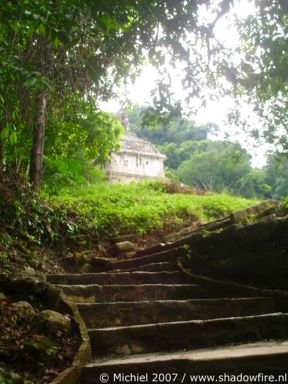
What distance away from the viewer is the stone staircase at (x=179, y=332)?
197 centimetres

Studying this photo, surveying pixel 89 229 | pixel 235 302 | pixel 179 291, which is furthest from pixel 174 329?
pixel 89 229

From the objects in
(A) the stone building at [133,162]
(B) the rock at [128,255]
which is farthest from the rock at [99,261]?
(A) the stone building at [133,162]

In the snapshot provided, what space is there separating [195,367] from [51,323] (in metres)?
1.09

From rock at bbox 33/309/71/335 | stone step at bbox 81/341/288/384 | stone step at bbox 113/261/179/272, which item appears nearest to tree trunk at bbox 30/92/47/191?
stone step at bbox 113/261/179/272

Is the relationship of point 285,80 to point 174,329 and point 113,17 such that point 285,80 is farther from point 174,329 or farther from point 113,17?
point 174,329

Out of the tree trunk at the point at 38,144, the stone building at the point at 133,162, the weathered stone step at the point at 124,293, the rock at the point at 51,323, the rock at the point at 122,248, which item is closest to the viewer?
the rock at the point at 51,323

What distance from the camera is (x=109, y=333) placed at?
2.54m

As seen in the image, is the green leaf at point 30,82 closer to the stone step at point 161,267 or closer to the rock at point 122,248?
the stone step at point 161,267

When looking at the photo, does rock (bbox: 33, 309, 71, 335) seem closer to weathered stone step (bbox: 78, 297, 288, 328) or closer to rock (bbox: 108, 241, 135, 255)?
weathered stone step (bbox: 78, 297, 288, 328)

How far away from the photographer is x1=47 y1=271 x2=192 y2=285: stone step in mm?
3893

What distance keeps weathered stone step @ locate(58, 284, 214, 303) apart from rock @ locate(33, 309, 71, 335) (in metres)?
0.76

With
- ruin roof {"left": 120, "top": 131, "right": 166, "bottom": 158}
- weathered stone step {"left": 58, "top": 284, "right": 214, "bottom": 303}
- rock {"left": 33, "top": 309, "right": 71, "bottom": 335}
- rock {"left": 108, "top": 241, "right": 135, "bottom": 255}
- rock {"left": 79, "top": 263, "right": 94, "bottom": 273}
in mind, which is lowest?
rock {"left": 79, "top": 263, "right": 94, "bottom": 273}

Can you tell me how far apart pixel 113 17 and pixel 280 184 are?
36170mm

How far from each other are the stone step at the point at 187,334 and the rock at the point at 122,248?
137 inches
